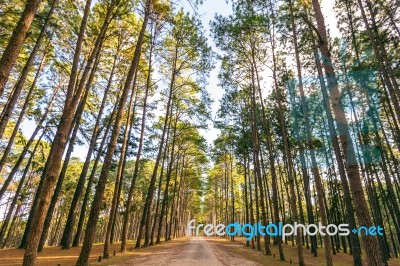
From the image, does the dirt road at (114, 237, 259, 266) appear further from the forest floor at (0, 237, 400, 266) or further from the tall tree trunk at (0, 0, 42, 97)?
the tall tree trunk at (0, 0, 42, 97)

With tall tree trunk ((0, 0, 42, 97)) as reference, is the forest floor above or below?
below

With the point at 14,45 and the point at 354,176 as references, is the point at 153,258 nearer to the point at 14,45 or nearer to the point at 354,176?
the point at 354,176

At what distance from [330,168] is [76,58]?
24140 millimetres

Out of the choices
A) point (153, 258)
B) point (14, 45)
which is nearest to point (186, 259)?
point (153, 258)

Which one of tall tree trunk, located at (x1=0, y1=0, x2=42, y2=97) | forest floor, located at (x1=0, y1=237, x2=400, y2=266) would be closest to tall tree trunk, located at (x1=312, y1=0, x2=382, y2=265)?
tall tree trunk, located at (x1=0, y1=0, x2=42, y2=97)

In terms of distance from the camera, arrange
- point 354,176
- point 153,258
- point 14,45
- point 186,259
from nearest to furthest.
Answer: point 14,45
point 354,176
point 153,258
point 186,259

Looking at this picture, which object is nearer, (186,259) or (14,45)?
(14,45)

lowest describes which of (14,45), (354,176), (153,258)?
(153,258)

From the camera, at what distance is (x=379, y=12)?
13844mm

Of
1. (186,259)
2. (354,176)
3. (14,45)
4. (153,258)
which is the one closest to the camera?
(14,45)

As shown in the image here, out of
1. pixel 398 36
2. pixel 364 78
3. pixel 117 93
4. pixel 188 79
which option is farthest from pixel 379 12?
pixel 117 93

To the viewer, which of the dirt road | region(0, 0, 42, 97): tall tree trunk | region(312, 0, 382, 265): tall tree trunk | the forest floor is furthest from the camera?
the dirt road

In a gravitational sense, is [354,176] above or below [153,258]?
above

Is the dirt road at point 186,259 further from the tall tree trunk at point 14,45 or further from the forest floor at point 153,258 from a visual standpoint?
the tall tree trunk at point 14,45
